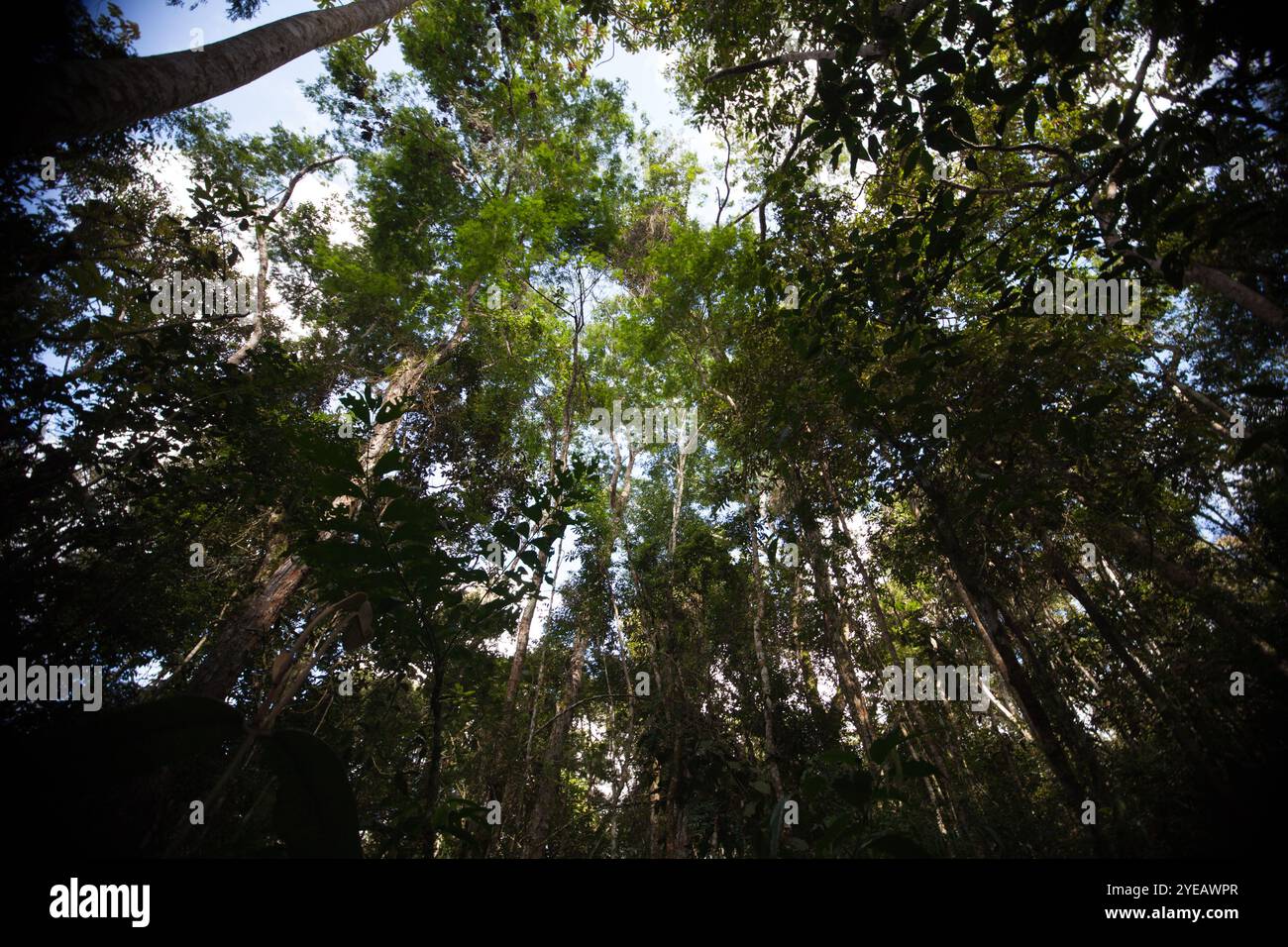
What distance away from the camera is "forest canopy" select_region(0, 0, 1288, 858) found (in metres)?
1.56

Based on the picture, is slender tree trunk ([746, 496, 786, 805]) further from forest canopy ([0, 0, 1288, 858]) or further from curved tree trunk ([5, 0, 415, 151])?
curved tree trunk ([5, 0, 415, 151])

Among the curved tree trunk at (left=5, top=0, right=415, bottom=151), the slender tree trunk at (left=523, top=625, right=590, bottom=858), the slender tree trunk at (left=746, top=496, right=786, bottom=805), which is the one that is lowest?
the slender tree trunk at (left=523, top=625, right=590, bottom=858)

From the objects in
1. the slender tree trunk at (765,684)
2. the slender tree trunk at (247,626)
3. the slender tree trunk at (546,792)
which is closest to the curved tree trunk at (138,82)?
the slender tree trunk at (247,626)

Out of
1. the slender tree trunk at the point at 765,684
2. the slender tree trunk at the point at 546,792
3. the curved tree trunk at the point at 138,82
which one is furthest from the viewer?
the slender tree trunk at the point at 546,792

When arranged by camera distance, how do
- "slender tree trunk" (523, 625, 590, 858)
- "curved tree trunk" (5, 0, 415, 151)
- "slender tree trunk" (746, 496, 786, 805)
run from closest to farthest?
"curved tree trunk" (5, 0, 415, 151) → "slender tree trunk" (746, 496, 786, 805) → "slender tree trunk" (523, 625, 590, 858)

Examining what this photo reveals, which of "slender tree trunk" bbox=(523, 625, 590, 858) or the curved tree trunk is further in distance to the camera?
"slender tree trunk" bbox=(523, 625, 590, 858)

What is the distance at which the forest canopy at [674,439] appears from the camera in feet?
5.11

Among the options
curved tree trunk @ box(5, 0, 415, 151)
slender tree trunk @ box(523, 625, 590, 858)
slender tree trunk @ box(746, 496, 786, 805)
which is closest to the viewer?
curved tree trunk @ box(5, 0, 415, 151)

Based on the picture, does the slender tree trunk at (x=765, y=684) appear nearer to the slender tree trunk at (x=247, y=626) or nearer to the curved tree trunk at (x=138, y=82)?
the slender tree trunk at (x=247, y=626)

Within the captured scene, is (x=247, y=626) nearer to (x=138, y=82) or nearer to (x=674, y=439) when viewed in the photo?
(x=138, y=82)

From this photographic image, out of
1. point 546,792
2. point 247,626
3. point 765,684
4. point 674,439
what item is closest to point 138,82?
point 247,626

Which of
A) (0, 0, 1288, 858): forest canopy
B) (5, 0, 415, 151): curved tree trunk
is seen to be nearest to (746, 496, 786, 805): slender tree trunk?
(0, 0, 1288, 858): forest canopy

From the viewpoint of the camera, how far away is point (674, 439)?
13.3m
